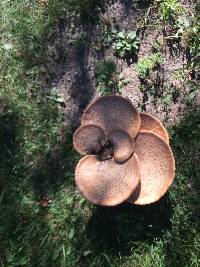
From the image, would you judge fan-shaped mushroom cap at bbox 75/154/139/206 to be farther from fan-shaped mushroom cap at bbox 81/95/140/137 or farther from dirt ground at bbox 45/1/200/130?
dirt ground at bbox 45/1/200/130

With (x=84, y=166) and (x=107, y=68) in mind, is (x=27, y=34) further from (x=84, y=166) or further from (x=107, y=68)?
(x=84, y=166)

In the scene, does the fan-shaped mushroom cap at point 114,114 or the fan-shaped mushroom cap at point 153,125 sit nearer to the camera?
the fan-shaped mushroom cap at point 114,114

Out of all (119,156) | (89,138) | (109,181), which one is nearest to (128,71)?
(89,138)

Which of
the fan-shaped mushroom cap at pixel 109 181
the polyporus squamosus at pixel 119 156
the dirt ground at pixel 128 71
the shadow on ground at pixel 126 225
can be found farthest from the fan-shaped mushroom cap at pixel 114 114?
the shadow on ground at pixel 126 225

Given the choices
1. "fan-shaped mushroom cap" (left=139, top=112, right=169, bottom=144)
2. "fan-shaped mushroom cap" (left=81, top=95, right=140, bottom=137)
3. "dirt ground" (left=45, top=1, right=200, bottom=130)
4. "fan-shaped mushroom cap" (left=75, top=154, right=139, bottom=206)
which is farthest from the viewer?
"dirt ground" (left=45, top=1, right=200, bottom=130)

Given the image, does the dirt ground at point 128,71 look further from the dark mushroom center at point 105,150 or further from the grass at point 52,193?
the dark mushroom center at point 105,150

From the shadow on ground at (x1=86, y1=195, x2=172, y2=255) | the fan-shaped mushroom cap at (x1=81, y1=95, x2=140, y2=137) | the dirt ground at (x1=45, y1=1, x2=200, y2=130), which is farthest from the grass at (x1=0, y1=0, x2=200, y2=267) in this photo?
the fan-shaped mushroom cap at (x1=81, y1=95, x2=140, y2=137)
